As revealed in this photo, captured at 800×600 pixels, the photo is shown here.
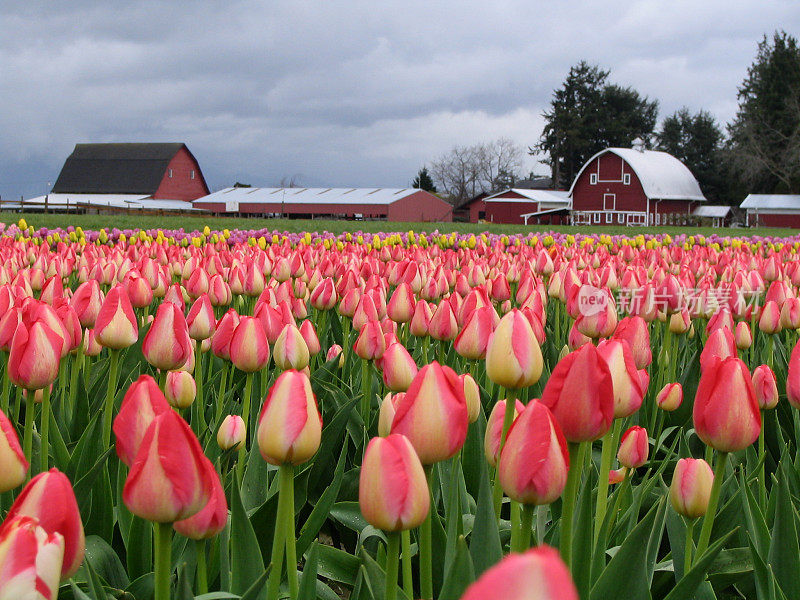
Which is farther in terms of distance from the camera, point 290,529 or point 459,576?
point 290,529

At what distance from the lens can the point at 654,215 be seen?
60625mm

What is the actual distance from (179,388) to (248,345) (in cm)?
24

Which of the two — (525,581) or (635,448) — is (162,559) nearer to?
(525,581)

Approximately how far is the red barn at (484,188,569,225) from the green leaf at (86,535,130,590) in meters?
63.2

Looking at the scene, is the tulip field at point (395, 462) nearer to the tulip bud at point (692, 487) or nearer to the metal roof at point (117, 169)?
the tulip bud at point (692, 487)

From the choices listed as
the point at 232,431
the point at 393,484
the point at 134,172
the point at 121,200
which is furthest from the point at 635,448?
the point at 134,172

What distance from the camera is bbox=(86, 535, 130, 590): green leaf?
1.66 m

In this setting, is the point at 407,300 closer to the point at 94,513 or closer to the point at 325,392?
the point at 325,392

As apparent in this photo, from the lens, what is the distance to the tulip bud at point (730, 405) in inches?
51.4

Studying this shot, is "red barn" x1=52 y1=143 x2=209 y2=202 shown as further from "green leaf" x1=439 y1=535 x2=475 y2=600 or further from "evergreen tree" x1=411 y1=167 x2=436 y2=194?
"green leaf" x1=439 y1=535 x2=475 y2=600

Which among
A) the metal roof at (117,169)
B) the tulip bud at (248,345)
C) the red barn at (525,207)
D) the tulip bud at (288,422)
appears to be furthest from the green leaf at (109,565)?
the metal roof at (117,169)

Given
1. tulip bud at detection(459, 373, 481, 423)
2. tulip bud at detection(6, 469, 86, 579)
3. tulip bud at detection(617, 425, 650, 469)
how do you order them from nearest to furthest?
tulip bud at detection(6, 469, 86, 579), tulip bud at detection(459, 373, 481, 423), tulip bud at detection(617, 425, 650, 469)

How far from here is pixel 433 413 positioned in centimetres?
110

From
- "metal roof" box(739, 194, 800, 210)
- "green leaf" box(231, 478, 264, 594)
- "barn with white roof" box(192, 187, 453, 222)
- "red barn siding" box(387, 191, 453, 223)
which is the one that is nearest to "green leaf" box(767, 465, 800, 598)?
"green leaf" box(231, 478, 264, 594)
